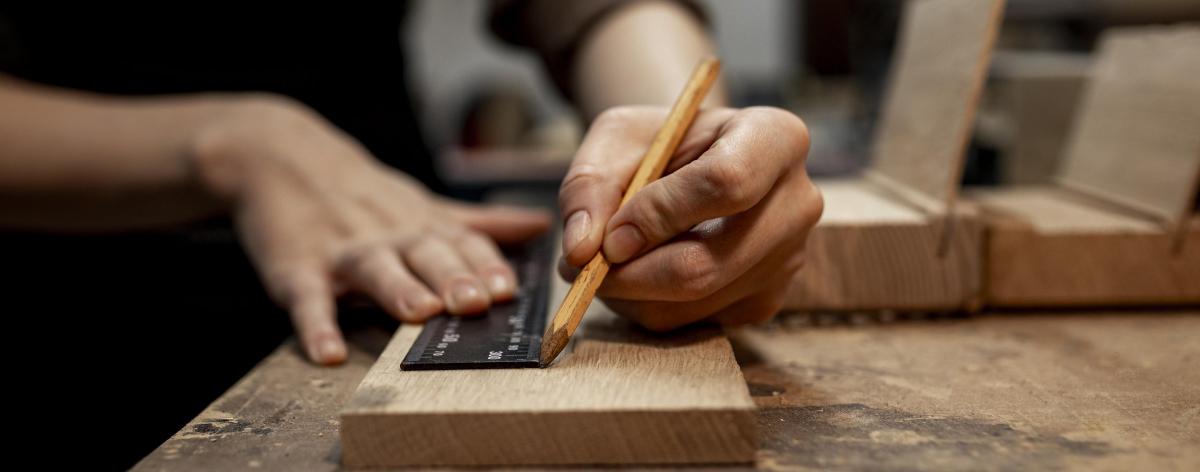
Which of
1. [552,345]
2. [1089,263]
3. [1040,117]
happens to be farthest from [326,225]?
[1040,117]

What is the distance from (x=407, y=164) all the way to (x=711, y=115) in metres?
0.94

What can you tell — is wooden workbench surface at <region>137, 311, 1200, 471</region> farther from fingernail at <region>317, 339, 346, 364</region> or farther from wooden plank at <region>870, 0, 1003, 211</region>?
wooden plank at <region>870, 0, 1003, 211</region>

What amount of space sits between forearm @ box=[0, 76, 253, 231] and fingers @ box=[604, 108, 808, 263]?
2.03 ft

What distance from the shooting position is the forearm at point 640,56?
3.58ft

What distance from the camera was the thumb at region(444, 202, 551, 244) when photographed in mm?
1073

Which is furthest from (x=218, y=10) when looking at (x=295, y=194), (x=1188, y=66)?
(x=1188, y=66)

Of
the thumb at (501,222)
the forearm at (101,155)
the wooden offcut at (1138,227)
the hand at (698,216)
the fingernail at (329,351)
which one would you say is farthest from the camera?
the thumb at (501,222)

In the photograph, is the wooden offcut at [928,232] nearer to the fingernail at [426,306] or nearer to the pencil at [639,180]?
the pencil at [639,180]

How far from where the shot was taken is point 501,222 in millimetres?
1084

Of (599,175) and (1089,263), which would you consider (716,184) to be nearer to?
(599,175)

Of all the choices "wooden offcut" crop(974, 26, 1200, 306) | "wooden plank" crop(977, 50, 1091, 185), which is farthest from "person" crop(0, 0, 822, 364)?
"wooden plank" crop(977, 50, 1091, 185)

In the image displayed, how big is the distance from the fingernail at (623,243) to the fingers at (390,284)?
23cm

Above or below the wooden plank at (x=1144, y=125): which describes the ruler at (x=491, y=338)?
below

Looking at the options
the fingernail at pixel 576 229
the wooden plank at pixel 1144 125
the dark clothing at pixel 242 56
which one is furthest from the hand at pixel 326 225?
the wooden plank at pixel 1144 125
